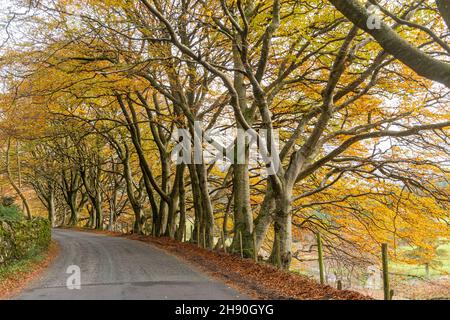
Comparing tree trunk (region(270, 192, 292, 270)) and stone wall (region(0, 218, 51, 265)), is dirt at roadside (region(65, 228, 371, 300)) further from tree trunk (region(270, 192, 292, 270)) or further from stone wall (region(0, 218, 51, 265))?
stone wall (region(0, 218, 51, 265))

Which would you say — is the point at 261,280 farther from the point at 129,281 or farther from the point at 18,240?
the point at 18,240

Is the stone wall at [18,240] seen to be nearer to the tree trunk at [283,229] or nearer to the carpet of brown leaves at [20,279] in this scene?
the carpet of brown leaves at [20,279]

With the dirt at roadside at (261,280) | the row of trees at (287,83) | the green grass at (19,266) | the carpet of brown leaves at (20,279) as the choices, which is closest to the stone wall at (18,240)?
the green grass at (19,266)

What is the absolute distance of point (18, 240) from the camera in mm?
12867

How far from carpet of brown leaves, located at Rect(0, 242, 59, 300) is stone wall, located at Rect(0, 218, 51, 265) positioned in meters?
0.71

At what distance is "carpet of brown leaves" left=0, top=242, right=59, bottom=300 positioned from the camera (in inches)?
331

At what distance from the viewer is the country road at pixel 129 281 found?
7641mm

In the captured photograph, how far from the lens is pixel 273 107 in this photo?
47.8 feet

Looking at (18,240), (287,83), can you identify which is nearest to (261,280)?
(287,83)
